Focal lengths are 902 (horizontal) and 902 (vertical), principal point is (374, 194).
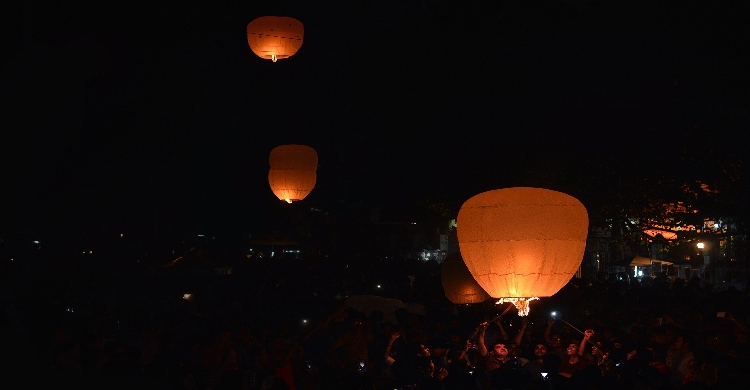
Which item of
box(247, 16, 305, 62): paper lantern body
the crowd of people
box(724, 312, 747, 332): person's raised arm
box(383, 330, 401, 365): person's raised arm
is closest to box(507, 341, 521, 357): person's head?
the crowd of people

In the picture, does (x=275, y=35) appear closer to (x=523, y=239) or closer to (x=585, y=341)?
(x=585, y=341)

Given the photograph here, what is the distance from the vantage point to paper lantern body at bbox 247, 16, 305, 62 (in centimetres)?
1553

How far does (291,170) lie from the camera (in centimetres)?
1723

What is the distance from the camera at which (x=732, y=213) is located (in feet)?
51.0

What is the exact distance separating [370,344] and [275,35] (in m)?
7.20

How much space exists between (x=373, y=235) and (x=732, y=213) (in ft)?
71.3

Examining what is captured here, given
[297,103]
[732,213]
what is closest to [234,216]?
[297,103]

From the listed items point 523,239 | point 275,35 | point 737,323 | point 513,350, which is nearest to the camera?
point 523,239

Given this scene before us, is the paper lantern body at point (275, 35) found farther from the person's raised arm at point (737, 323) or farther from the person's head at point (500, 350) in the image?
the person's raised arm at point (737, 323)

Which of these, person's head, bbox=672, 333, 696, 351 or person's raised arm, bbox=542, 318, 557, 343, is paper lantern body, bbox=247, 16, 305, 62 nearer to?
person's raised arm, bbox=542, 318, 557, 343

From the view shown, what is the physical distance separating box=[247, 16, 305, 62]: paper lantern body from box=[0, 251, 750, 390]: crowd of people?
4.42 metres

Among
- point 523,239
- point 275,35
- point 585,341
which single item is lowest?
point 585,341

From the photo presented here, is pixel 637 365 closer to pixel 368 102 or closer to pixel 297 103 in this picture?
Result: pixel 368 102

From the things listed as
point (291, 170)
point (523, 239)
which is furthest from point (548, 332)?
point (291, 170)
